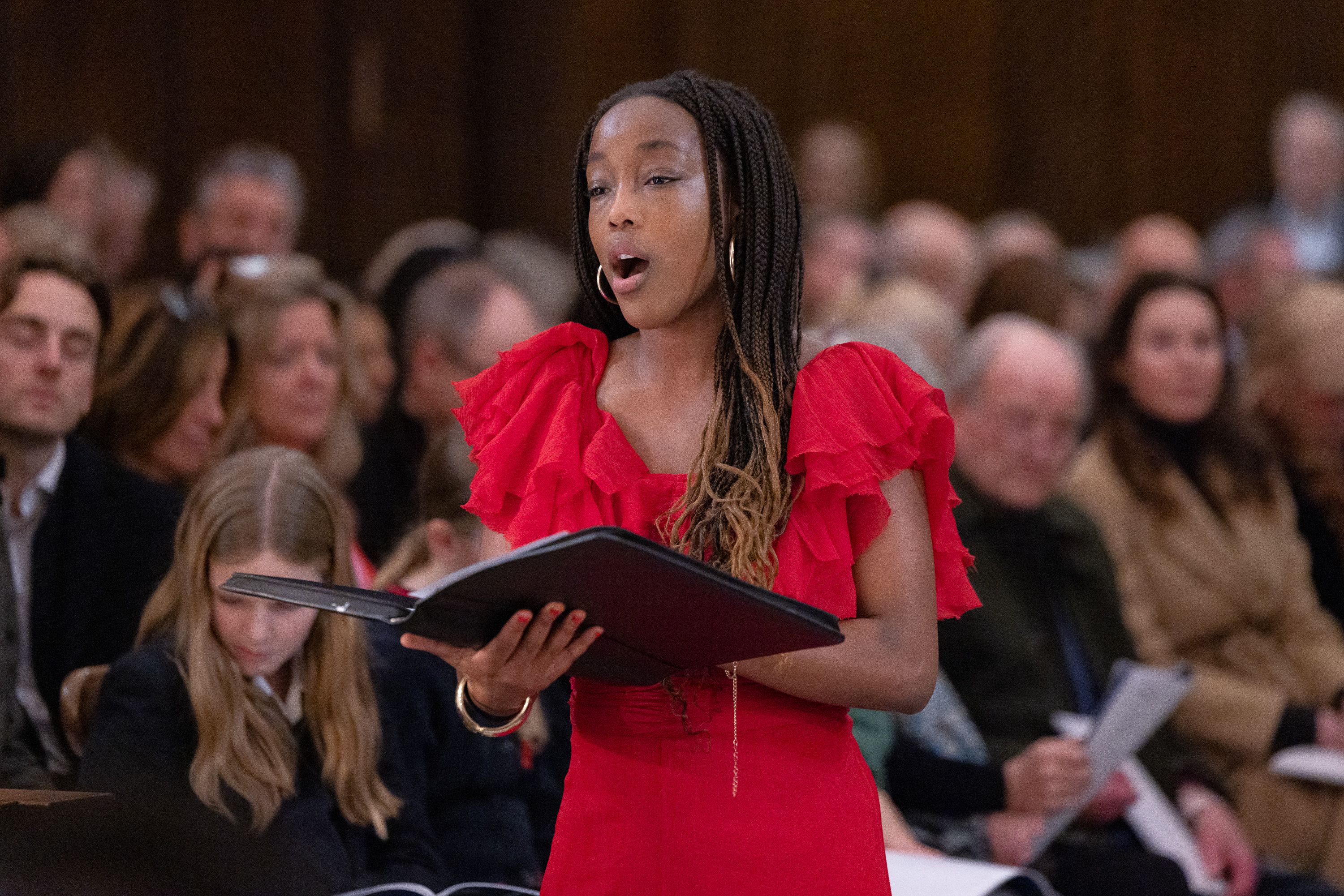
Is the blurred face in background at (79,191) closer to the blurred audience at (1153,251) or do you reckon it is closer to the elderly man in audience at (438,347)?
the elderly man in audience at (438,347)

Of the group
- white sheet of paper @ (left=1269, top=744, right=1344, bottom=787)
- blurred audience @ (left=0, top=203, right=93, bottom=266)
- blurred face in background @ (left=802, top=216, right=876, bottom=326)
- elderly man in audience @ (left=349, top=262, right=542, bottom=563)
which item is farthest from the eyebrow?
blurred face in background @ (left=802, top=216, right=876, bottom=326)

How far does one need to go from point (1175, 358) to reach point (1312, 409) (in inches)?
19.6

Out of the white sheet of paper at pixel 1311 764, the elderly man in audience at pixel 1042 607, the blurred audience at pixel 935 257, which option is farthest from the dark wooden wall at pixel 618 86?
the white sheet of paper at pixel 1311 764

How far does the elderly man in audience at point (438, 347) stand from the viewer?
3672 mm

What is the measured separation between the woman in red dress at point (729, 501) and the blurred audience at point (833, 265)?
4145mm

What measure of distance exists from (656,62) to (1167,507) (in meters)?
4.11

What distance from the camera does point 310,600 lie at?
1.39 meters

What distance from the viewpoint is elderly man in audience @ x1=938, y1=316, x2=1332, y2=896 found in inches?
124

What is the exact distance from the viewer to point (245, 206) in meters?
4.63

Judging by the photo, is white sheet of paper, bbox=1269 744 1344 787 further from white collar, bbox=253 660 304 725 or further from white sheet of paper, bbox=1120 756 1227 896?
white collar, bbox=253 660 304 725

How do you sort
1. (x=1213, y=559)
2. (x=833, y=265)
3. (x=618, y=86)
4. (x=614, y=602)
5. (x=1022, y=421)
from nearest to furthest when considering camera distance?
1. (x=614, y=602)
2. (x=1022, y=421)
3. (x=1213, y=559)
4. (x=833, y=265)
5. (x=618, y=86)

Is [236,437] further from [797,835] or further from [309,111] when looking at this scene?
[309,111]

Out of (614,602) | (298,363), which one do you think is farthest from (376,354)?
(614,602)

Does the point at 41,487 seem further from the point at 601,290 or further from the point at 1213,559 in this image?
the point at 1213,559
